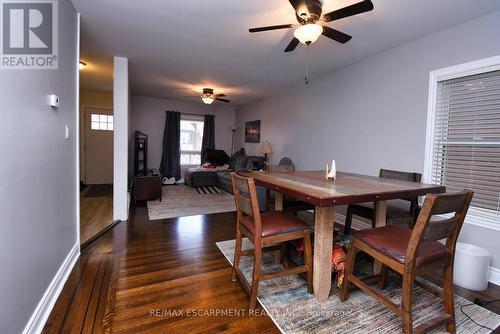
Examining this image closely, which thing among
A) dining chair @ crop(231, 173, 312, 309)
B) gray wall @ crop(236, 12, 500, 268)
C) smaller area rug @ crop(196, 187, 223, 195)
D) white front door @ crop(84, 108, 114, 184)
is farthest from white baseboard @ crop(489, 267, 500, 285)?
white front door @ crop(84, 108, 114, 184)

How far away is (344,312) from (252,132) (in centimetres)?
540

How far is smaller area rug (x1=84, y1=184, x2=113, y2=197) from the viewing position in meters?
4.97

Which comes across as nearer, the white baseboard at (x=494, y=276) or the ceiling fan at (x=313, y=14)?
the ceiling fan at (x=313, y=14)

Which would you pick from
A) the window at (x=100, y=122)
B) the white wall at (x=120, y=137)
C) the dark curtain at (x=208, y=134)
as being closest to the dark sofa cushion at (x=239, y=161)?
the dark curtain at (x=208, y=134)

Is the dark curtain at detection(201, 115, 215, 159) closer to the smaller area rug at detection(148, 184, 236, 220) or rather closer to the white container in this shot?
the smaller area rug at detection(148, 184, 236, 220)

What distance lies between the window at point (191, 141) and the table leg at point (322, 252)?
6.16 meters

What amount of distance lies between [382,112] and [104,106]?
20.3 feet

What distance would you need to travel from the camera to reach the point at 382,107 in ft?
10.1

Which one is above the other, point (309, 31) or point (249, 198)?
point (309, 31)

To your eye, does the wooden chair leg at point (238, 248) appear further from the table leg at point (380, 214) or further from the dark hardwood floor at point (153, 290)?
the table leg at point (380, 214)

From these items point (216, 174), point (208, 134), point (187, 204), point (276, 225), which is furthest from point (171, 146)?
point (276, 225)

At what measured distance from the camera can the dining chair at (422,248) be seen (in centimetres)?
124

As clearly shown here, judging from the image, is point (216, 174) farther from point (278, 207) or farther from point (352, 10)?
point (352, 10)

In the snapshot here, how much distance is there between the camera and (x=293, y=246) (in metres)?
2.52
